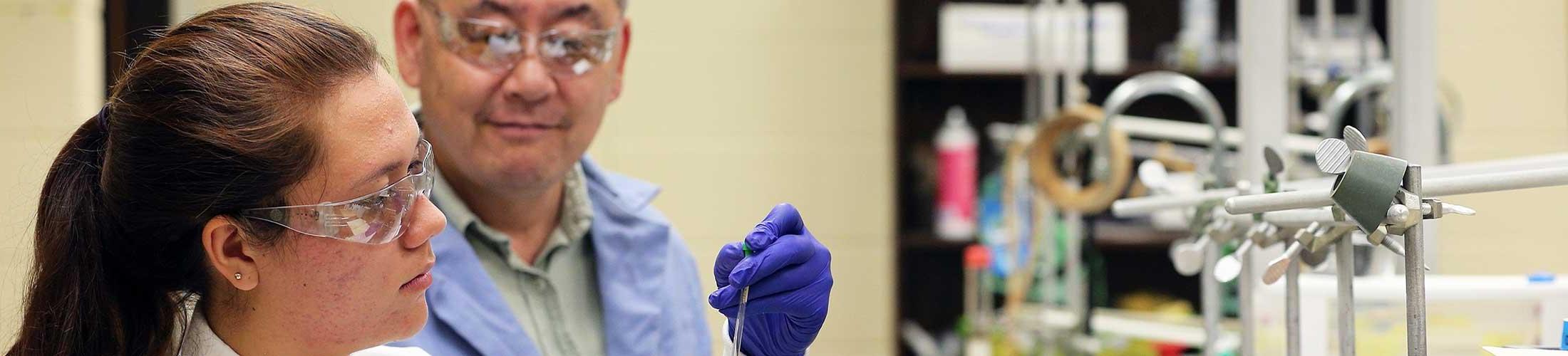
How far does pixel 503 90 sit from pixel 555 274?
11.8 inches

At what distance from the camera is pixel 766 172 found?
3.75 metres

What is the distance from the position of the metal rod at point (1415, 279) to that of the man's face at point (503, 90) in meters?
1.08

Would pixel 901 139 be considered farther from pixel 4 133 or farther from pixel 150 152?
pixel 150 152

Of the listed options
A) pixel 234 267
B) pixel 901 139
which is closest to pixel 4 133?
pixel 234 267

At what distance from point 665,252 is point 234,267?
0.89 meters

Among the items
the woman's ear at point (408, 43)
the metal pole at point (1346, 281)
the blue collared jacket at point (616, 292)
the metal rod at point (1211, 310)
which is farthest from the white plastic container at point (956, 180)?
the metal pole at point (1346, 281)

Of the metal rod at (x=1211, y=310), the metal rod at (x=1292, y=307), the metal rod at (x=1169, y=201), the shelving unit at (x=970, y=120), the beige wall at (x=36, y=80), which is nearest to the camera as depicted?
the metal rod at (x=1292, y=307)

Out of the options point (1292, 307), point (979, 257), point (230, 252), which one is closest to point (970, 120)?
point (979, 257)

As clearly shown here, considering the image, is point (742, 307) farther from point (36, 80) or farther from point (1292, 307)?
point (36, 80)

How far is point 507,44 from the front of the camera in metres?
1.66

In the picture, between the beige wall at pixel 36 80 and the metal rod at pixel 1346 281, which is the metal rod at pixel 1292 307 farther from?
the beige wall at pixel 36 80

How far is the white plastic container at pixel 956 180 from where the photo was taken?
11.7 ft

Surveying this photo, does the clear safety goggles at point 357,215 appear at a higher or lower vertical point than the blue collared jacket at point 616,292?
higher

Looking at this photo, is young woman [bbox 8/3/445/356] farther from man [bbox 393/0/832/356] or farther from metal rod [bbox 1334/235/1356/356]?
metal rod [bbox 1334/235/1356/356]
